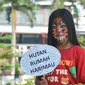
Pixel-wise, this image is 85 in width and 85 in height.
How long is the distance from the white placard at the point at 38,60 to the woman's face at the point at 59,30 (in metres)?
0.09

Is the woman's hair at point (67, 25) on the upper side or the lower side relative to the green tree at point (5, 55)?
upper

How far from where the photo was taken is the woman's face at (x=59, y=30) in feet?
10.9

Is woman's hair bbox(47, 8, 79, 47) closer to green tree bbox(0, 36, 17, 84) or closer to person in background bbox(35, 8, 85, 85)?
person in background bbox(35, 8, 85, 85)

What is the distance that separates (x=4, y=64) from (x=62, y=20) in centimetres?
764

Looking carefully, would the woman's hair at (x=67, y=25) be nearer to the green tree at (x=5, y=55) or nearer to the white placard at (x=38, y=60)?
the white placard at (x=38, y=60)

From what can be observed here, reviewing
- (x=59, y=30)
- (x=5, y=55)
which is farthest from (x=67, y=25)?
(x=5, y=55)

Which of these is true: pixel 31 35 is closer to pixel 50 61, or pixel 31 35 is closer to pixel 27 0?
pixel 27 0

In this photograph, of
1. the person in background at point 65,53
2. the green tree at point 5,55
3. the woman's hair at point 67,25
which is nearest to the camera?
the person in background at point 65,53

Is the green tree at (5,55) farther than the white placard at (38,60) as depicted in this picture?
Yes

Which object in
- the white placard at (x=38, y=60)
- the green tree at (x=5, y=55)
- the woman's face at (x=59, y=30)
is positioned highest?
the woman's face at (x=59, y=30)

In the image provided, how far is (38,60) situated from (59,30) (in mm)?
253

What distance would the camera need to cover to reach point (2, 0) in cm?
2831

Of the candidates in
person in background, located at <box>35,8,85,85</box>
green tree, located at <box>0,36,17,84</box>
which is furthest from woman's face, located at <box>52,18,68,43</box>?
green tree, located at <box>0,36,17,84</box>

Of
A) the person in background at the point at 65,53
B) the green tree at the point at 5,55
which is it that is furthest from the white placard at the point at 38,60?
the green tree at the point at 5,55
